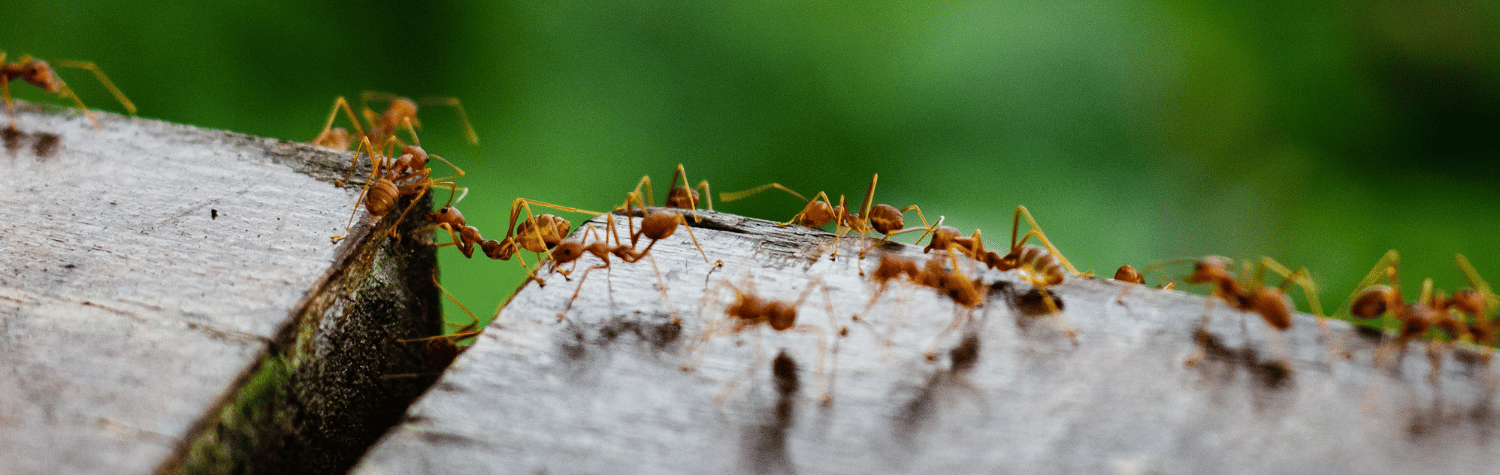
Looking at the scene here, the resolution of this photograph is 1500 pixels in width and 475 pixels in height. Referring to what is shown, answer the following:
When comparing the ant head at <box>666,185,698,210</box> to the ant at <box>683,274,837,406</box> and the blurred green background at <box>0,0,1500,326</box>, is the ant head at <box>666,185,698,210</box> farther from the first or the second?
the blurred green background at <box>0,0,1500,326</box>

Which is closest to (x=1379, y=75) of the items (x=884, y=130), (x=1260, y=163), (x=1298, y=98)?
(x=1298, y=98)

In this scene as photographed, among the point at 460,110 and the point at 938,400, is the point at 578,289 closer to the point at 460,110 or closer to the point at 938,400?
the point at 938,400

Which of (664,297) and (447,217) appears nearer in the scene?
(664,297)

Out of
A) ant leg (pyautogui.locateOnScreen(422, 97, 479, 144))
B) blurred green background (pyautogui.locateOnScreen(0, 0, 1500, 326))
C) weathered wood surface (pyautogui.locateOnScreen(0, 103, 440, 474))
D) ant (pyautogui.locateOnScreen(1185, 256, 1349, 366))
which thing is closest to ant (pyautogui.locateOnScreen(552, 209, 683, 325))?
weathered wood surface (pyautogui.locateOnScreen(0, 103, 440, 474))

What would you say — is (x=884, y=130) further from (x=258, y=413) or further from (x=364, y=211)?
(x=258, y=413)

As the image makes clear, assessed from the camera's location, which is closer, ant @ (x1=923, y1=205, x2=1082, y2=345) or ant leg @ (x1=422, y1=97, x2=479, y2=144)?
ant @ (x1=923, y1=205, x2=1082, y2=345)

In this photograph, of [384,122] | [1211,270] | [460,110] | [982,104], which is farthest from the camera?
[460,110]

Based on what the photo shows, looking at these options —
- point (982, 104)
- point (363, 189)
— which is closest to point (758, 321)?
point (363, 189)
